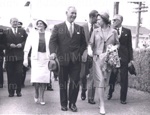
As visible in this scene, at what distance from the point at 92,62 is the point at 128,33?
1.39 metres

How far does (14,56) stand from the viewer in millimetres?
8414

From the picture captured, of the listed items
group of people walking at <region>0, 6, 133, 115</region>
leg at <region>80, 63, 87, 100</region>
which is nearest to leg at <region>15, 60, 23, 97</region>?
group of people walking at <region>0, 6, 133, 115</region>

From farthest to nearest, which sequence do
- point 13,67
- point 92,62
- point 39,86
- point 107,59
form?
point 13,67 → point 39,86 → point 92,62 → point 107,59

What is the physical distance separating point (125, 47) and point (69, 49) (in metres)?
1.86

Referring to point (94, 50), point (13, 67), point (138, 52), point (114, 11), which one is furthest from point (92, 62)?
point (114, 11)

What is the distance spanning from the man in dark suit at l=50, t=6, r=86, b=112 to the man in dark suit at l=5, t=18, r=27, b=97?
219 centimetres

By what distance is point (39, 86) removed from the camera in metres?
7.62

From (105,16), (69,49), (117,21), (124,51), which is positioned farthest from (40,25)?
(124,51)

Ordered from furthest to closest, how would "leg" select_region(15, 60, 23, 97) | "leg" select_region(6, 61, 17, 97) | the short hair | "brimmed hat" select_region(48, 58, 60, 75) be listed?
"leg" select_region(15, 60, 23, 97) < "leg" select_region(6, 61, 17, 97) < the short hair < "brimmed hat" select_region(48, 58, 60, 75)

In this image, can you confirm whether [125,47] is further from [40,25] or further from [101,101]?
[40,25]

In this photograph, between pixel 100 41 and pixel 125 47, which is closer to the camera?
pixel 100 41

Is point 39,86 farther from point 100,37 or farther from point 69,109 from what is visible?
point 100,37

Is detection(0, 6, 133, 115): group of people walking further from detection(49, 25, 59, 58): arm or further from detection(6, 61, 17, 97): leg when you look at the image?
detection(6, 61, 17, 97): leg

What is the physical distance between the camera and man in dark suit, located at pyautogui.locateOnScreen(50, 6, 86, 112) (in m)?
6.50
